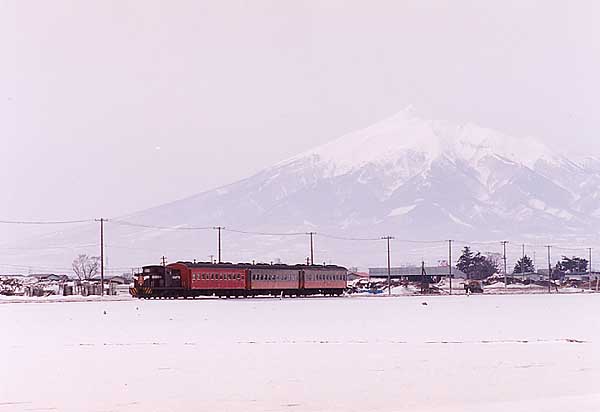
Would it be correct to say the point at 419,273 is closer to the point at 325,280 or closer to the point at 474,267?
the point at 474,267

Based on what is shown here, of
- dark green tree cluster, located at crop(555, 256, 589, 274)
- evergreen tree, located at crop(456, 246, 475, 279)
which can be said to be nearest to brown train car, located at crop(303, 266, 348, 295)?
evergreen tree, located at crop(456, 246, 475, 279)

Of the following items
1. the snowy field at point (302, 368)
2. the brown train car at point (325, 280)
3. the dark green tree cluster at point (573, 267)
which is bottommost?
the snowy field at point (302, 368)

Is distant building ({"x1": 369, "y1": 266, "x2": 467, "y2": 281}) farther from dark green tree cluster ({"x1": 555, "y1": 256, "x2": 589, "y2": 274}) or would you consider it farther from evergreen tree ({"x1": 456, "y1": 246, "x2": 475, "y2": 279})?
dark green tree cluster ({"x1": 555, "y1": 256, "x2": 589, "y2": 274})

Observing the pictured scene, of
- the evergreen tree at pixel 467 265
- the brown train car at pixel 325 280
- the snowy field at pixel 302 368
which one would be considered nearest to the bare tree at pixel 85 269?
the evergreen tree at pixel 467 265

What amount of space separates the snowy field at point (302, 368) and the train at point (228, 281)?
30.3m

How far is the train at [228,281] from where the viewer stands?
56.0m

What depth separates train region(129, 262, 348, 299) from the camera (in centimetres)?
5600

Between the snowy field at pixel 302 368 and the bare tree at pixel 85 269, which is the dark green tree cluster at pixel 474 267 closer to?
the bare tree at pixel 85 269

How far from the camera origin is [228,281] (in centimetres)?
5812

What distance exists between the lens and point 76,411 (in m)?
11.7

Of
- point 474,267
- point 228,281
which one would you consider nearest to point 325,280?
point 228,281

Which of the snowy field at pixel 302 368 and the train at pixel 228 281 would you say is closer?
the snowy field at pixel 302 368

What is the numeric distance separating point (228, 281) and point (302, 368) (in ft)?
141

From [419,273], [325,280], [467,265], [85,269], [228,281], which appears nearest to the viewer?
[228,281]
